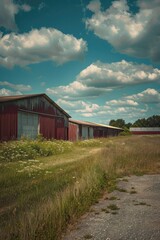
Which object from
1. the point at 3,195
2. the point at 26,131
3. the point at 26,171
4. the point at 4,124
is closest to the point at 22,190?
the point at 3,195

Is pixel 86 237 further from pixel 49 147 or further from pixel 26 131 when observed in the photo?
pixel 26 131

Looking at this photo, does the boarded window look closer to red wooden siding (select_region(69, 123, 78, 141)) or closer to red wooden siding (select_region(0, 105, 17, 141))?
red wooden siding (select_region(0, 105, 17, 141))

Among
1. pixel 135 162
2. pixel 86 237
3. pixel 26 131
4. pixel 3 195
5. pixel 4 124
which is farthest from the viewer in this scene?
pixel 26 131

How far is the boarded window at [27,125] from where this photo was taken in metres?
19.9

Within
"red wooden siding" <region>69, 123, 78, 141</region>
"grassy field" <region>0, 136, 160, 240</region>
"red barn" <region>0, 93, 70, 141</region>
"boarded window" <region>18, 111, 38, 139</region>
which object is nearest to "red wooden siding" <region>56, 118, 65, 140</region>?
"red barn" <region>0, 93, 70, 141</region>

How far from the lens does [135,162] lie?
34.9 feet

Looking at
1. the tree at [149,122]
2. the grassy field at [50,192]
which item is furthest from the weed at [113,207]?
the tree at [149,122]

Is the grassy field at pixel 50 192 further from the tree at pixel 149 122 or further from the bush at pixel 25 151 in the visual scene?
the tree at pixel 149 122

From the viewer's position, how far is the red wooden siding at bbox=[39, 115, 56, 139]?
75.7 ft

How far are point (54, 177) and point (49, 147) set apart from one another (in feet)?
24.4

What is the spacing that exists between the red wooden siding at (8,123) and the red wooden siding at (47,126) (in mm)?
3939

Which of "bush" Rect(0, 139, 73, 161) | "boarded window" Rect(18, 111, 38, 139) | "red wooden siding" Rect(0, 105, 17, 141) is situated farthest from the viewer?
"boarded window" Rect(18, 111, 38, 139)

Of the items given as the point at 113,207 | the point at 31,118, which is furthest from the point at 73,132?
the point at 113,207

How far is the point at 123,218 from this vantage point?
15.2 ft
